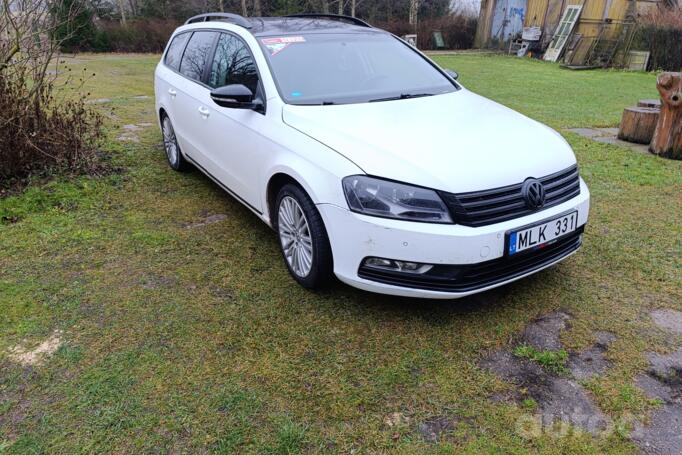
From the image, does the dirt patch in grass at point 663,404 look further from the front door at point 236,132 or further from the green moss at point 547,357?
the front door at point 236,132

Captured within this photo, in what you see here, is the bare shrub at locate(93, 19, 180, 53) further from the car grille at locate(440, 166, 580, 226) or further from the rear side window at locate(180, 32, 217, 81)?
the car grille at locate(440, 166, 580, 226)

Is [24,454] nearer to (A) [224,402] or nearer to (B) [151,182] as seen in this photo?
(A) [224,402]

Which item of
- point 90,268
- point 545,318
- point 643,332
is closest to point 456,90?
point 545,318

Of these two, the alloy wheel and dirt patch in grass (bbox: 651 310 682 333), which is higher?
the alloy wheel

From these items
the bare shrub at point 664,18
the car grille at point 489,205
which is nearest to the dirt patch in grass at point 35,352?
the car grille at point 489,205

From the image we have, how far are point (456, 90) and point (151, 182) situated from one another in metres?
3.13

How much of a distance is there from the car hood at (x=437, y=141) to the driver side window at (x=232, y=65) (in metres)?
0.58

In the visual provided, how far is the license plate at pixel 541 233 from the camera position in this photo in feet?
8.57

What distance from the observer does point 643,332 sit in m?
2.79

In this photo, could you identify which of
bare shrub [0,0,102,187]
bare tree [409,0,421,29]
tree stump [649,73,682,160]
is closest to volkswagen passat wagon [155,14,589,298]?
bare shrub [0,0,102,187]

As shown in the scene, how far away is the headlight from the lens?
2547 mm

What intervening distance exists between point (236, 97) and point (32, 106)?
2.64 metres

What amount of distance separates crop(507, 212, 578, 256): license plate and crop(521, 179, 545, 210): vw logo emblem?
11 cm

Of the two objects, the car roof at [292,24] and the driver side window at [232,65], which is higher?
the car roof at [292,24]
